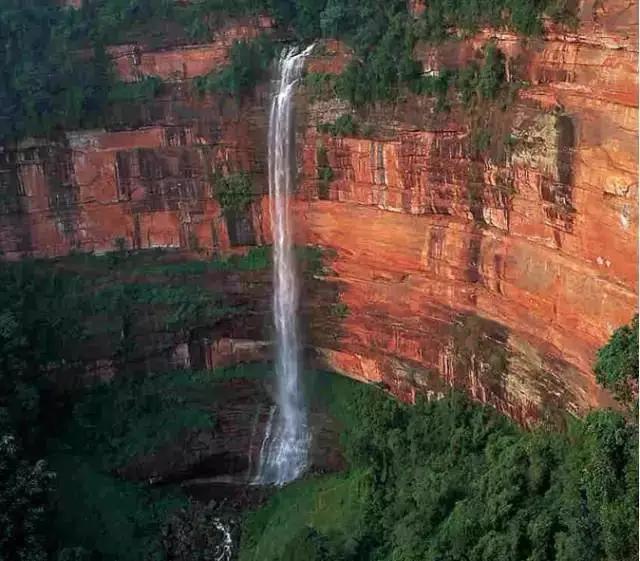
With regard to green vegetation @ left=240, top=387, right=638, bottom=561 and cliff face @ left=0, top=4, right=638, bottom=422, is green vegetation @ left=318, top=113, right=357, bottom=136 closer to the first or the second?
cliff face @ left=0, top=4, right=638, bottom=422

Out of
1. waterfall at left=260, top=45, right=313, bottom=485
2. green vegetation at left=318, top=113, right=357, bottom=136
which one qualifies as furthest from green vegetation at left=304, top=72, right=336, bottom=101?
green vegetation at left=318, top=113, right=357, bottom=136

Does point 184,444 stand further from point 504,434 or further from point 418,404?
point 504,434

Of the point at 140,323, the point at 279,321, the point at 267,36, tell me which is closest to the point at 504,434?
the point at 279,321

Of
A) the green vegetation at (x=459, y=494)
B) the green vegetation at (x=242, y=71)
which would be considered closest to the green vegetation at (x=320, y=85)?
the green vegetation at (x=242, y=71)

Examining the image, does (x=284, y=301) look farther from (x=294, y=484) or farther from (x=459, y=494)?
(x=459, y=494)

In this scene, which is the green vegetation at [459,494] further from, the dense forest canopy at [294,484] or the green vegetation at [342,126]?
the green vegetation at [342,126]
